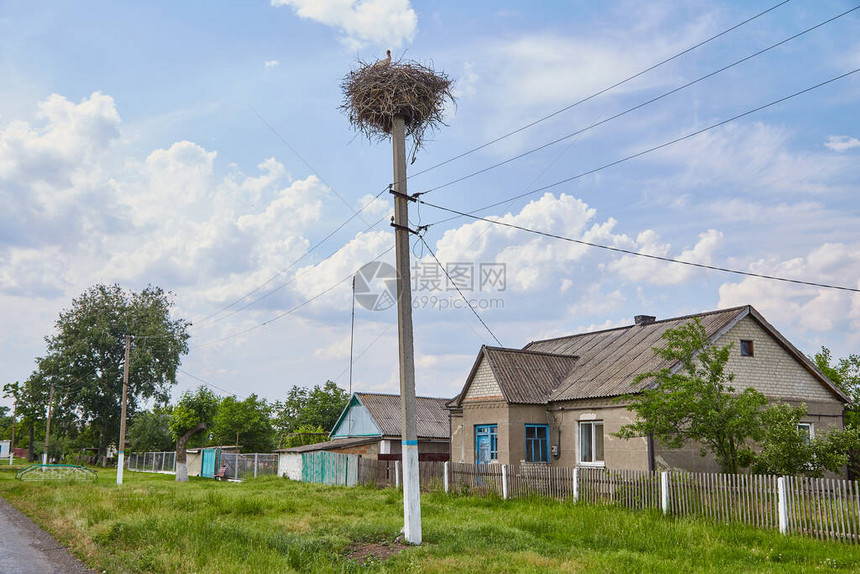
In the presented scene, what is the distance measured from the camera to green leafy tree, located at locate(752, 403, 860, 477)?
47.6 feet

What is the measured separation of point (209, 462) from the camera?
129 feet

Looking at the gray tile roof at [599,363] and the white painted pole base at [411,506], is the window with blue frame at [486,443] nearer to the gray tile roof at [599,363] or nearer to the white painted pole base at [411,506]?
the gray tile roof at [599,363]

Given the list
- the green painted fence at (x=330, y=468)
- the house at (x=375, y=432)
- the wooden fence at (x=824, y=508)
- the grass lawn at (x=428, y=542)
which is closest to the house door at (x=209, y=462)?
the house at (x=375, y=432)

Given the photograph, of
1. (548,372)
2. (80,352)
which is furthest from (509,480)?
(80,352)

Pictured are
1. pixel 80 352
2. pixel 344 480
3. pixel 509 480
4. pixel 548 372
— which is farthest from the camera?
pixel 80 352

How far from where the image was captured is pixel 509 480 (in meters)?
19.9

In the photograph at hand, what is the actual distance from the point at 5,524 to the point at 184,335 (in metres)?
46.9

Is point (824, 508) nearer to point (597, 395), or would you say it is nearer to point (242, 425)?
point (597, 395)

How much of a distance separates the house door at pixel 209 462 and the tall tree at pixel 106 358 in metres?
20.5

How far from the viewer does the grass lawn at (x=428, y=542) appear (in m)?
10.0

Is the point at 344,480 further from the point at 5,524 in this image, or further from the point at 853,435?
the point at 853,435

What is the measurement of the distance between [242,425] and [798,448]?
43.8 m

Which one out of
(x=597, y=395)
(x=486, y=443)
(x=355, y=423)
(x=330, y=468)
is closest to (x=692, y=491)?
(x=597, y=395)

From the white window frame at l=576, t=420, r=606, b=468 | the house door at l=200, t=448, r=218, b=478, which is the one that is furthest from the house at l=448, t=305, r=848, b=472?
the house door at l=200, t=448, r=218, b=478
